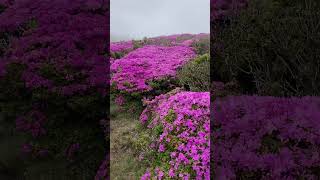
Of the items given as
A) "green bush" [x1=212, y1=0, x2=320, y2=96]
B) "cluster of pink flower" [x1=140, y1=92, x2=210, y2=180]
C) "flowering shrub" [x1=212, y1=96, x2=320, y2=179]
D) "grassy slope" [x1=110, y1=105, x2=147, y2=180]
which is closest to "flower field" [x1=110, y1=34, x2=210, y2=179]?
"cluster of pink flower" [x1=140, y1=92, x2=210, y2=180]

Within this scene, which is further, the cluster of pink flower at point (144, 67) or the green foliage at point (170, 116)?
the cluster of pink flower at point (144, 67)

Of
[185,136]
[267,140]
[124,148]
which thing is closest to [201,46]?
[124,148]

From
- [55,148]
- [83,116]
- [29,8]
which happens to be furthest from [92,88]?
[29,8]

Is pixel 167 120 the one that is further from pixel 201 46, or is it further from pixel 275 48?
pixel 201 46

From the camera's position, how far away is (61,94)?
8.70 m

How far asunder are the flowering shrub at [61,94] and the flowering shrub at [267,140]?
120 inches

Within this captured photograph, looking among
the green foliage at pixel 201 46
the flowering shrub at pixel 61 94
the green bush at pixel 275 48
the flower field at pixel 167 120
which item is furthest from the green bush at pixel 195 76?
the green foliage at pixel 201 46

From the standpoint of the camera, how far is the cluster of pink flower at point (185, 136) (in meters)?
7.08

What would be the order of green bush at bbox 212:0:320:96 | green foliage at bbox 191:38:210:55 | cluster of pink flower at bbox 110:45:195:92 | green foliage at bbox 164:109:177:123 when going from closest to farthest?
green foliage at bbox 164:109:177:123, green bush at bbox 212:0:320:96, cluster of pink flower at bbox 110:45:195:92, green foliage at bbox 191:38:210:55

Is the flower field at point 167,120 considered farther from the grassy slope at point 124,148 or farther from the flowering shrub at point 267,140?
the flowering shrub at point 267,140

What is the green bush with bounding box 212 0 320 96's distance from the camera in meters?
9.10

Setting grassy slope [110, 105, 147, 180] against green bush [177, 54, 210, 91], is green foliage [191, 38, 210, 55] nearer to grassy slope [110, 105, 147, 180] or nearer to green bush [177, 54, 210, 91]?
green bush [177, 54, 210, 91]

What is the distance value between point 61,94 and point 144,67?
3816mm

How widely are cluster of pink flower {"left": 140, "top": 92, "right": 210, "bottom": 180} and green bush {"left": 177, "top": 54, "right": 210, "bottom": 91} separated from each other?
2.48 m
